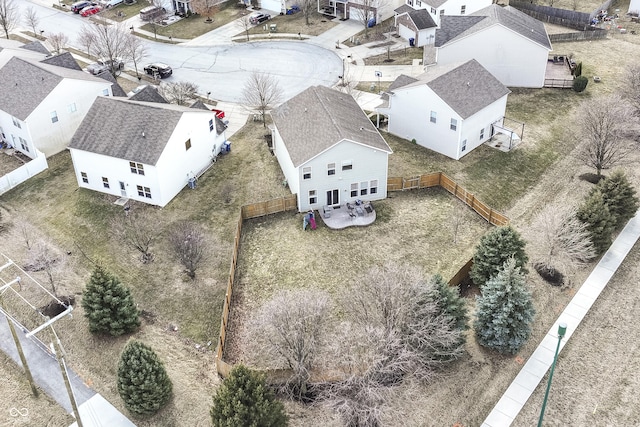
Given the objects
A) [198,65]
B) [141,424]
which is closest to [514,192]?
[141,424]

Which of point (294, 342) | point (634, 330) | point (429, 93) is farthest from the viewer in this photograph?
point (429, 93)

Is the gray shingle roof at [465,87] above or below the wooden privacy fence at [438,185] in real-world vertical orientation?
above

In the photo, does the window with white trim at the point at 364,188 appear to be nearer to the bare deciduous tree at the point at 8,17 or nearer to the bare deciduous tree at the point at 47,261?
the bare deciduous tree at the point at 47,261

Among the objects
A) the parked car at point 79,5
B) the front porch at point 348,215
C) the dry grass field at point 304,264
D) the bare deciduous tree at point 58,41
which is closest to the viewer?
the dry grass field at point 304,264

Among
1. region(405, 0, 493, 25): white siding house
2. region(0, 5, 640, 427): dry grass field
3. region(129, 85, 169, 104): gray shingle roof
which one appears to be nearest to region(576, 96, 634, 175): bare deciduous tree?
region(0, 5, 640, 427): dry grass field

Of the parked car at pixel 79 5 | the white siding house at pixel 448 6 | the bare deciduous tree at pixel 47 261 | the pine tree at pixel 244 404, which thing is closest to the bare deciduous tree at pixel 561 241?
the pine tree at pixel 244 404

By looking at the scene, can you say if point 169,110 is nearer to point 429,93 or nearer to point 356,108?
point 356,108
